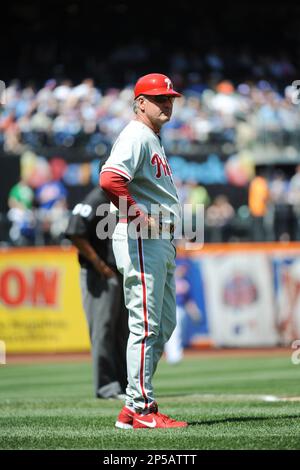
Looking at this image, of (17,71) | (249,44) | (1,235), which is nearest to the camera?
(1,235)

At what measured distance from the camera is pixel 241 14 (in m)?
26.5

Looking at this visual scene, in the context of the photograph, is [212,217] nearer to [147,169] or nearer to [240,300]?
[240,300]

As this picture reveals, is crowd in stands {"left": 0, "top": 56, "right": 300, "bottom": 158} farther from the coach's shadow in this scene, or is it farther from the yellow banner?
the coach's shadow

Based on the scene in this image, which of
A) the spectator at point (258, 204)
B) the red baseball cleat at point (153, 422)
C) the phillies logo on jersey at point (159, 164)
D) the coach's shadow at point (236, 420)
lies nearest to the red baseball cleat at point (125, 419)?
the red baseball cleat at point (153, 422)

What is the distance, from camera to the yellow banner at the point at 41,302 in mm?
18281

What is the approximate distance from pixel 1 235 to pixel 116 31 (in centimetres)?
911

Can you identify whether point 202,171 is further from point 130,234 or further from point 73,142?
point 130,234

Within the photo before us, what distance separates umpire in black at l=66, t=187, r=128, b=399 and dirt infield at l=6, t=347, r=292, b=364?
7.81m

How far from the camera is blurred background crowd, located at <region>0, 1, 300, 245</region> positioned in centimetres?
1897

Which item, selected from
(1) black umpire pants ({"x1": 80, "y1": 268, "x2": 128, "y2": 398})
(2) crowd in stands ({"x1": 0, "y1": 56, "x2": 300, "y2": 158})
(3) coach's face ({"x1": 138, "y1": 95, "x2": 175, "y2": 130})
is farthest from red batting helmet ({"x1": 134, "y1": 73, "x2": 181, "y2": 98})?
(2) crowd in stands ({"x1": 0, "y1": 56, "x2": 300, "y2": 158})

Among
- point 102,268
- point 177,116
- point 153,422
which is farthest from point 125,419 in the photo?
point 177,116

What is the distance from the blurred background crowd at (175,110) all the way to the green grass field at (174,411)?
5.97 m

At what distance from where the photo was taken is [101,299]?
904 cm
